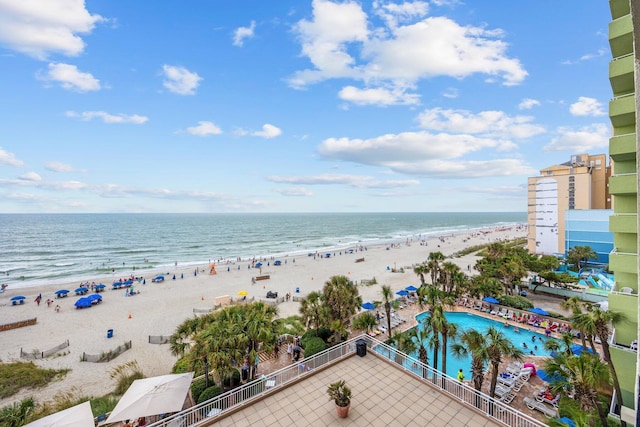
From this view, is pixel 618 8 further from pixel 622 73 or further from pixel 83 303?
pixel 83 303

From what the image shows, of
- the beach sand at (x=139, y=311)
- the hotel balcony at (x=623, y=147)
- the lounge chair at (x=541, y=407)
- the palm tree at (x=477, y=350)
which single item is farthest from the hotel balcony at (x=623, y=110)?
the beach sand at (x=139, y=311)

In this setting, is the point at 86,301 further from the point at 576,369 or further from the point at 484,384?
the point at 576,369

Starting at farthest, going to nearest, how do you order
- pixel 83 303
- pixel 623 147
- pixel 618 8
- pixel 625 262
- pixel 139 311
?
pixel 83 303 → pixel 139 311 → pixel 618 8 → pixel 623 147 → pixel 625 262

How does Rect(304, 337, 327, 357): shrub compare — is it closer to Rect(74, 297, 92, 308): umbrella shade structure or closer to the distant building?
Rect(74, 297, 92, 308): umbrella shade structure

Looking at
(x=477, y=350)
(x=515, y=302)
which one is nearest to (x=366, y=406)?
(x=477, y=350)

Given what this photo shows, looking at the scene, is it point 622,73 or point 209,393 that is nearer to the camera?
point 209,393

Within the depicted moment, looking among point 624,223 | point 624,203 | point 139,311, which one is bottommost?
point 139,311
